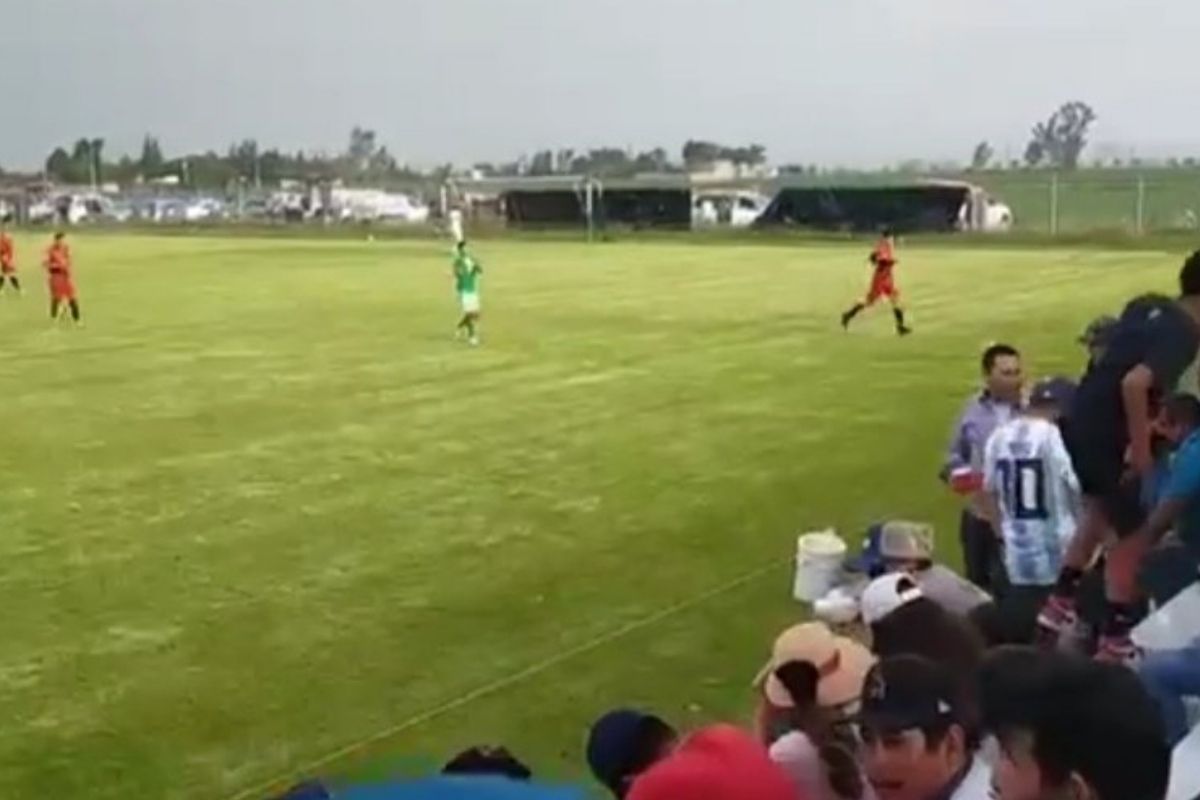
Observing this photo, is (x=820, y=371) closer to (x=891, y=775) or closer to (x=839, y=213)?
(x=891, y=775)

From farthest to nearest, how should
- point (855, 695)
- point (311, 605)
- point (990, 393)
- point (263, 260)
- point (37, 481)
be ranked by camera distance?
point (263, 260)
point (37, 481)
point (311, 605)
point (990, 393)
point (855, 695)

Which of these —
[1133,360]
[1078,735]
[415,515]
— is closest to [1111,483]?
[1133,360]

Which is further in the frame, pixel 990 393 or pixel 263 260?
pixel 263 260

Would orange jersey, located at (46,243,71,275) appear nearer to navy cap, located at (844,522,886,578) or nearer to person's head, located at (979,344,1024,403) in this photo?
person's head, located at (979,344,1024,403)

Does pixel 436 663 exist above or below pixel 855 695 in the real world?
below

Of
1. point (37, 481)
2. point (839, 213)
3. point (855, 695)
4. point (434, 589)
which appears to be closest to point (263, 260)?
point (839, 213)

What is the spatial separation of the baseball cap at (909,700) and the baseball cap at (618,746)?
0.50 m

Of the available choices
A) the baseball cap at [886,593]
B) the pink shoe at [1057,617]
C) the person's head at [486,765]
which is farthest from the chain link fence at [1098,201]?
the person's head at [486,765]

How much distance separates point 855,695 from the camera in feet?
14.3

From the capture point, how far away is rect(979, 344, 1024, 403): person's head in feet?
30.2

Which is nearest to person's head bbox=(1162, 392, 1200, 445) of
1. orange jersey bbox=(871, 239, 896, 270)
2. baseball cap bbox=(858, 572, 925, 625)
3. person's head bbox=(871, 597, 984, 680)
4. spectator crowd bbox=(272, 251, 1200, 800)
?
spectator crowd bbox=(272, 251, 1200, 800)

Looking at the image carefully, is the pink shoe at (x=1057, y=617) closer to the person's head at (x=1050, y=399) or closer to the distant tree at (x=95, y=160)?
the person's head at (x=1050, y=399)

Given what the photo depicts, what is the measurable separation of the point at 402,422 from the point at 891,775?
585 inches

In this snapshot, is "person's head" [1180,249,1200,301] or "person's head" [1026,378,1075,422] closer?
"person's head" [1180,249,1200,301]
